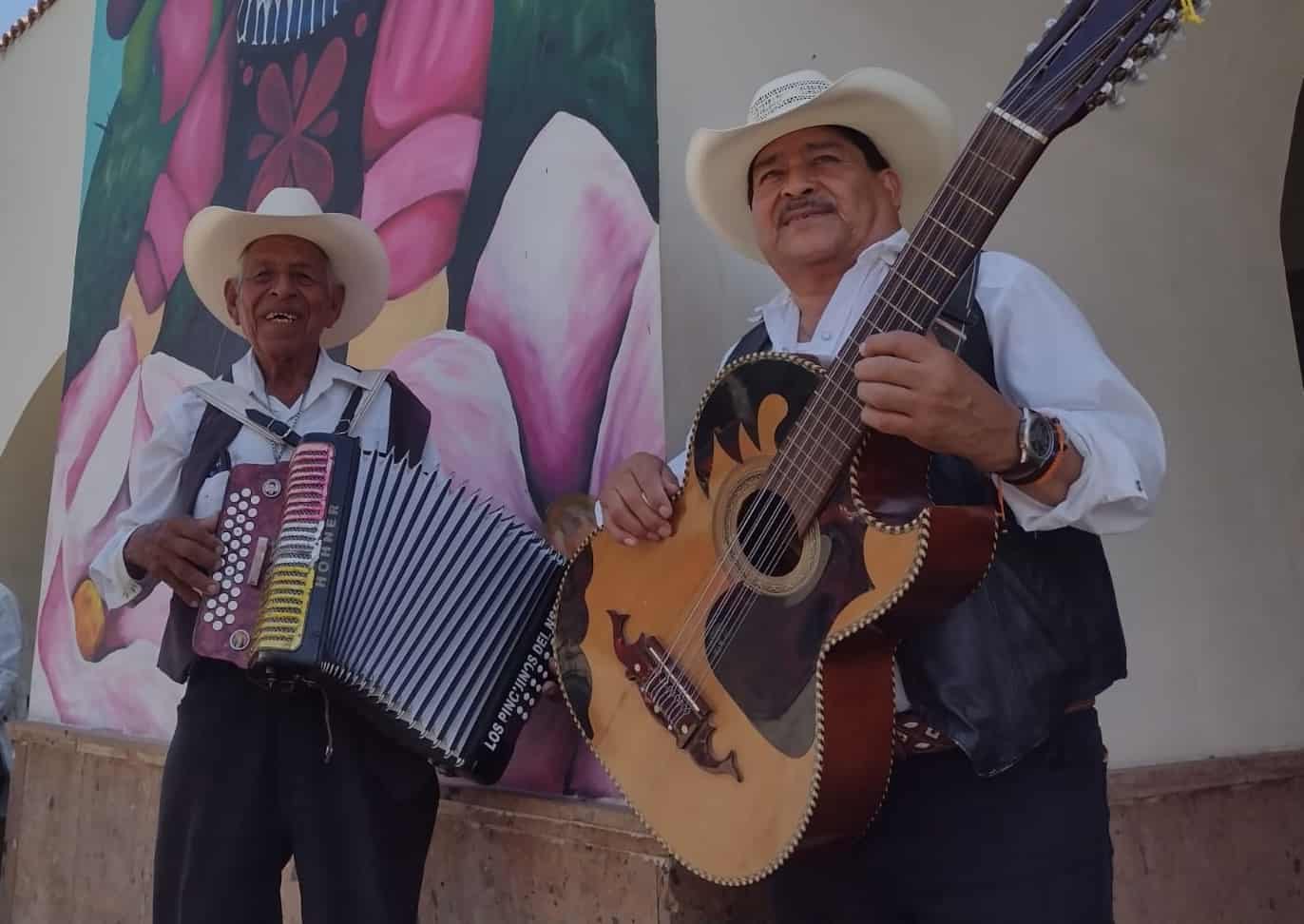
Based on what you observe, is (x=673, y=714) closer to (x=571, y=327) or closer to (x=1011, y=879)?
(x=1011, y=879)

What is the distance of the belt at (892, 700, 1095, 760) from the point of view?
1.35 metres

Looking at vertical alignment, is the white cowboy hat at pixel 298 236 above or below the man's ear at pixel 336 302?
above

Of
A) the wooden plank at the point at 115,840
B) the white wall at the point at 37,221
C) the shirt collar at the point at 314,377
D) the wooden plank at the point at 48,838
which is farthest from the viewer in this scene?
the white wall at the point at 37,221

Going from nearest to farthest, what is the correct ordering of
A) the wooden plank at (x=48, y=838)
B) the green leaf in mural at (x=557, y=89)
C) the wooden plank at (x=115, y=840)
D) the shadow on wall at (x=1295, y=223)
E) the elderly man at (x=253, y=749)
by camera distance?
the elderly man at (x=253, y=749) < the green leaf in mural at (x=557, y=89) < the shadow on wall at (x=1295, y=223) < the wooden plank at (x=115, y=840) < the wooden plank at (x=48, y=838)

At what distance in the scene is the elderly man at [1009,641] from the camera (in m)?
1.20

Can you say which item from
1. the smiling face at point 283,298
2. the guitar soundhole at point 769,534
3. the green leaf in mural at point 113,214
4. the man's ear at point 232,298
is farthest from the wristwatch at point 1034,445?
the green leaf in mural at point 113,214

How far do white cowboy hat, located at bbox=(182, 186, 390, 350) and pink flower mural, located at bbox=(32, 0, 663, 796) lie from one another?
374mm

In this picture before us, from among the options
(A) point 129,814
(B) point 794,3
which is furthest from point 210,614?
(A) point 129,814

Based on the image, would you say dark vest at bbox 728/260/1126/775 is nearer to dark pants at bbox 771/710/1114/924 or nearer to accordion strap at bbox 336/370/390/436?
dark pants at bbox 771/710/1114/924

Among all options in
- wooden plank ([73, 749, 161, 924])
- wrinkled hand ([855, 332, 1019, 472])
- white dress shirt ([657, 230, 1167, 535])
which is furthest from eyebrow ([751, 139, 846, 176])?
wooden plank ([73, 749, 161, 924])

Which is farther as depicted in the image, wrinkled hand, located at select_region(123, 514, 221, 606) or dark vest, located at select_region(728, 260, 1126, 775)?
wrinkled hand, located at select_region(123, 514, 221, 606)

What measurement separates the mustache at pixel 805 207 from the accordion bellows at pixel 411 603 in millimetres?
736

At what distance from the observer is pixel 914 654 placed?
1348mm

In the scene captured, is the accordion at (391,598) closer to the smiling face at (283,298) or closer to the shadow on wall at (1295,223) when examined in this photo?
the smiling face at (283,298)
